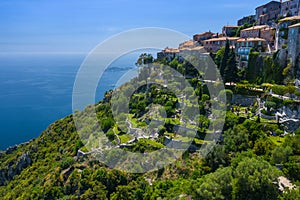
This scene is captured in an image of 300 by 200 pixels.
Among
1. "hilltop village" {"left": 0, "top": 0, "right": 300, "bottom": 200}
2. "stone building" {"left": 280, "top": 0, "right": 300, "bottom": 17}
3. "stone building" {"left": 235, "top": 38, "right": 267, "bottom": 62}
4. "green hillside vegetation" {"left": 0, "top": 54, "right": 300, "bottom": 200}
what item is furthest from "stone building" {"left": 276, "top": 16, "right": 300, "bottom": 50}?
"stone building" {"left": 280, "top": 0, "right": 300, "bottom": 17}

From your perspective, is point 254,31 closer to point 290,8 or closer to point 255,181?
point 290,8

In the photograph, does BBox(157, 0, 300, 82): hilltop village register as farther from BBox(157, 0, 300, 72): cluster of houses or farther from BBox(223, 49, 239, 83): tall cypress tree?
BBox(223, 49, 239, 83): tall cypress tree

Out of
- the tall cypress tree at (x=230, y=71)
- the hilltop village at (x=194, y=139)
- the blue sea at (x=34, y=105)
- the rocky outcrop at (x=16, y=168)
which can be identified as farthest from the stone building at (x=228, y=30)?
the rocky outcrop at (x=16, y=168)

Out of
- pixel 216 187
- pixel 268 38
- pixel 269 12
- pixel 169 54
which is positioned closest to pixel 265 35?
pixel 268 38

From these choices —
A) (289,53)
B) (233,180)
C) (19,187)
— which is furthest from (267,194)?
(19,187)

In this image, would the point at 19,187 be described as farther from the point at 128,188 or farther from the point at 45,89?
the point at 45,89

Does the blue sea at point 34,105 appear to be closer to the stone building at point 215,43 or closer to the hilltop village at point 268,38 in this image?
the stone building at point 215,43
